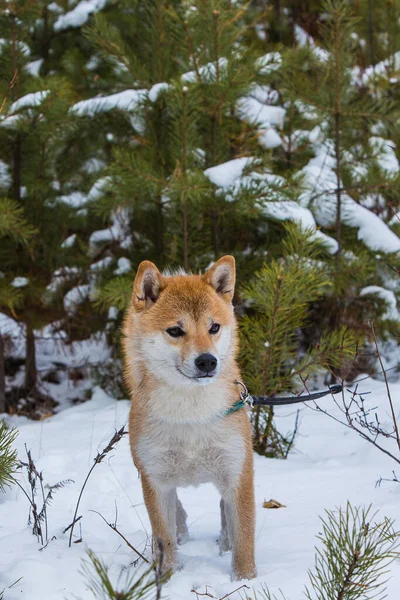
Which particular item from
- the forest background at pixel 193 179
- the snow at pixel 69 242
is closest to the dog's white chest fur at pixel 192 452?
the forest background at pixel 193 179

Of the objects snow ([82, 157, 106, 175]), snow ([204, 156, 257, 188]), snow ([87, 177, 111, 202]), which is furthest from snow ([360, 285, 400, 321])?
snow ([82, 157, 106, 175])

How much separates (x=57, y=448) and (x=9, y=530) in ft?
5.56

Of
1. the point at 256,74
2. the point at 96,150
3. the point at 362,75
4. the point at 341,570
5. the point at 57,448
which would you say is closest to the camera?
the point at 341,570

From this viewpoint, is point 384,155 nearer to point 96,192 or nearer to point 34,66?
point 96,192

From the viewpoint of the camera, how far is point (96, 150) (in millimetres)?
7168

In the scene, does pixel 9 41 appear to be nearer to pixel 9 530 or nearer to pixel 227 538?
pixel 9 530

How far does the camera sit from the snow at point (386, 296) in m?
6.19

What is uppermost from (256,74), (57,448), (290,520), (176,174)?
(256,74)

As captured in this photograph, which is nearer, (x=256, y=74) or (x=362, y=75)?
→ (x=256, y=74)

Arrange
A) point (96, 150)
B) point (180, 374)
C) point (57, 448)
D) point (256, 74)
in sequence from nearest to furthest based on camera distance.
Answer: point (180, 374), point (57, 448), point (256, 74), point (96, 150)

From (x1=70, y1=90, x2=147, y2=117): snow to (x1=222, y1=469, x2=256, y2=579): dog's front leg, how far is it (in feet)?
13.4

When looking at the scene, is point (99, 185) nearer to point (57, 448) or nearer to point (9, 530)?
point (57, 448)

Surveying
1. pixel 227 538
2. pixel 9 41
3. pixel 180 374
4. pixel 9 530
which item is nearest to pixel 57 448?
pixel 9 530

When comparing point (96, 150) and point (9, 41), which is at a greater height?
point (9, 41)
